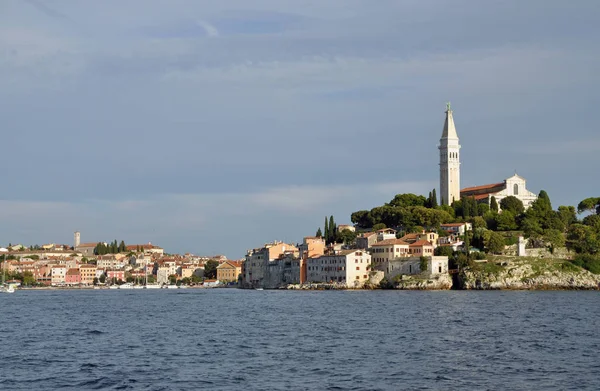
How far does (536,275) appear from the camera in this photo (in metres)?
85.8

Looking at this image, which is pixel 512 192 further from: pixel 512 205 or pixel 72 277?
pixel 72 277

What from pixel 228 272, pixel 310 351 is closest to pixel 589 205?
pixel 228 272

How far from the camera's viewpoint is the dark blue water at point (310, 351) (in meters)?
23.2

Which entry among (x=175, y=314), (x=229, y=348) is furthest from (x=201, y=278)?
(x=229, y=348)

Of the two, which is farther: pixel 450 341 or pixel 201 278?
pixel 201 278

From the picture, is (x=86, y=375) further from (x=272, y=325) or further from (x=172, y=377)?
(x=272, y=325)

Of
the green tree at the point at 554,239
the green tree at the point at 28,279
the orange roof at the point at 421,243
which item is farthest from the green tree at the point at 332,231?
the green tree at the point at 28,279

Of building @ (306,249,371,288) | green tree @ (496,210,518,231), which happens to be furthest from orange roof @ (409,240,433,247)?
green tree @ (496,210,518,231)

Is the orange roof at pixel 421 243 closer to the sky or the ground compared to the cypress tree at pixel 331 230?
closer to the ground

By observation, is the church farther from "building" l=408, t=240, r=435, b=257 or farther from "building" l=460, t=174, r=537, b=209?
"building" l=408, t=240, r=435, b=257

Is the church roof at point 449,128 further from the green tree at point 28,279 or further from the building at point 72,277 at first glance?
the green tree at point 28,279

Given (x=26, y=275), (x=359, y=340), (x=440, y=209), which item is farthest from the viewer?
(x=26, y=275)

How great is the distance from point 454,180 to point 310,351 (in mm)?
87615

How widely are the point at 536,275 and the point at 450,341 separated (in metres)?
56.6
